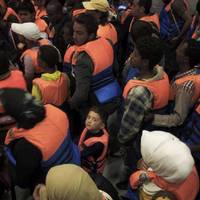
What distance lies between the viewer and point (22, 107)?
260 centimetres

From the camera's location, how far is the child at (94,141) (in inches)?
139

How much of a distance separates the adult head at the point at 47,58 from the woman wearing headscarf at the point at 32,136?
1.05 metres

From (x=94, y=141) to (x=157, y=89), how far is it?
755mm

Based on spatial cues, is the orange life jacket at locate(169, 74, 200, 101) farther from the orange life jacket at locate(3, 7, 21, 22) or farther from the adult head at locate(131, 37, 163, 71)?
the orange life jacket at locate(3, 7, 21, 22)

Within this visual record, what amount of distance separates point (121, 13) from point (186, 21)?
3.50 feet

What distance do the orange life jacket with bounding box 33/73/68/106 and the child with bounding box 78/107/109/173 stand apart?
0.45 meters

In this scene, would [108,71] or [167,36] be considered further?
[167,36]

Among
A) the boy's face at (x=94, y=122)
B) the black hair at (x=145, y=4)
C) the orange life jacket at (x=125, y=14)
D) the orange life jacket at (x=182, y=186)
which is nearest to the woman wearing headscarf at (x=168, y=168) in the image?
the orange life jacket at (x=182, y=186)

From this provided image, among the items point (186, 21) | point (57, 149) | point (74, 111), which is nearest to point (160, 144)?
point (57, 149)

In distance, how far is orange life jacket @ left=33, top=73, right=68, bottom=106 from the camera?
12.3 ft

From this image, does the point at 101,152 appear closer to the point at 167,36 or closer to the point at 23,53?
the point at 23,53

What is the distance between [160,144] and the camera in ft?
8.23

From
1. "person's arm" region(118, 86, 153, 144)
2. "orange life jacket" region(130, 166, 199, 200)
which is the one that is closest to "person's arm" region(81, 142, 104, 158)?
"person's arm" region(118, 86, 153, 144)

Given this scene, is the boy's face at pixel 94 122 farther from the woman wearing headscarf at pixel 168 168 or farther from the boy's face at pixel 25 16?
the boy's face at pixel 25 16
